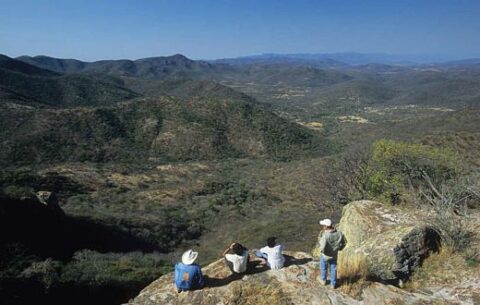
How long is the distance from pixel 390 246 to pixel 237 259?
144 inches

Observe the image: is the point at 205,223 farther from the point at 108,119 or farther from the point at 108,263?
the point at 108,119

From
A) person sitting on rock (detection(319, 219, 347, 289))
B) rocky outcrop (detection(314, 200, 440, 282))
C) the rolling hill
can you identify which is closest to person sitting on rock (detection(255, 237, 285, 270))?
person sitting on rock (detection(319, 219, 347, 289))

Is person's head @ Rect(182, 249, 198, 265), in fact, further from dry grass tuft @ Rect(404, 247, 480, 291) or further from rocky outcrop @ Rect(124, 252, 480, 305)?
dry grass tuft @ Rect(404, 247, 480, 291)

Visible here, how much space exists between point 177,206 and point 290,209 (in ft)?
32.9

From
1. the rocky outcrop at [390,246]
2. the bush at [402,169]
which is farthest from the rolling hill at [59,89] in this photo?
the rocky outcrop at [390,246]

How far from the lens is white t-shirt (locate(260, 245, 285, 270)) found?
8664mm

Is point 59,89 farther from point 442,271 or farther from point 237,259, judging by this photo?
point 442,271

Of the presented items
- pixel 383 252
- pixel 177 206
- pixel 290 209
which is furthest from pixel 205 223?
pixel 383 252

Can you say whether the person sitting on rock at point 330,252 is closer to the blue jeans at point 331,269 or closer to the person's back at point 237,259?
the blue jeans at point 331,269

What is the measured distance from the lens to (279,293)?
25.9ft

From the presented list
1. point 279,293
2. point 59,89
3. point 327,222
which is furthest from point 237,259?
point 59,89

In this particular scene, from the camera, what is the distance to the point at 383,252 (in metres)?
9.25

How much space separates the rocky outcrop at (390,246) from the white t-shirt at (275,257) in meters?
Result: 1.37

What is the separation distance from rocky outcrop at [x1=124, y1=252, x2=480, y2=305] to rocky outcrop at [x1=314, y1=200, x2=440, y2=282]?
738mm
